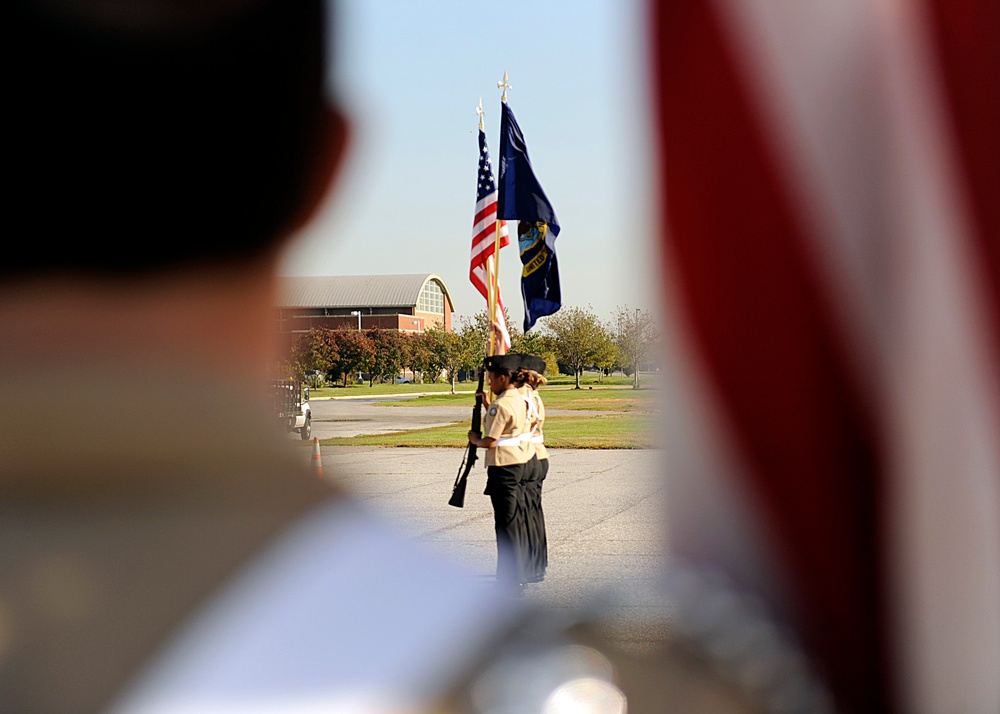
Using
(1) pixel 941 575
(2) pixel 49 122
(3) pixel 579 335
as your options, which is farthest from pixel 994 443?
(3) pixel 579 335

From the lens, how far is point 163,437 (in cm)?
59

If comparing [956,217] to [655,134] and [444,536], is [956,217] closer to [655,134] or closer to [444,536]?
[655,134]

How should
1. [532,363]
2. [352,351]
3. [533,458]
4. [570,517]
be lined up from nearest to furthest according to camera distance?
[533,458]
[532,363]
[570,517]
[352,351]

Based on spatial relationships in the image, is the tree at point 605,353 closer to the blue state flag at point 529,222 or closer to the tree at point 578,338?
the tree at point 578,338

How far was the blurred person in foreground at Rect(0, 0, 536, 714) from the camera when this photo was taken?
0.52 m

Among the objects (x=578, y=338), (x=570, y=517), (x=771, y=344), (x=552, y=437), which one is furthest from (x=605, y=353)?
(x=771, y=344)

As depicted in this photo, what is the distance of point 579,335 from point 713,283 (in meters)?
41.0

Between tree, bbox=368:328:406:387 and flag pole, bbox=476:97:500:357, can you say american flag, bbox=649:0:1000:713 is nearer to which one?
flag pole, bbox=476:97:500:357

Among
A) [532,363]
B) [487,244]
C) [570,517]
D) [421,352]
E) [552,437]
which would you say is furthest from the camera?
[421,352]

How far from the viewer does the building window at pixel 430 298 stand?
37.9 meters

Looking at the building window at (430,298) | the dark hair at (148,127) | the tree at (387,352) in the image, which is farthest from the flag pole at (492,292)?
the tree at (387,352)

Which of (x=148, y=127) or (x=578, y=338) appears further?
(x=578, y=338)

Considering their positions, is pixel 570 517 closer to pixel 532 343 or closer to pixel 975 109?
pixel 975 109

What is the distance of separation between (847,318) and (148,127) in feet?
1.43
